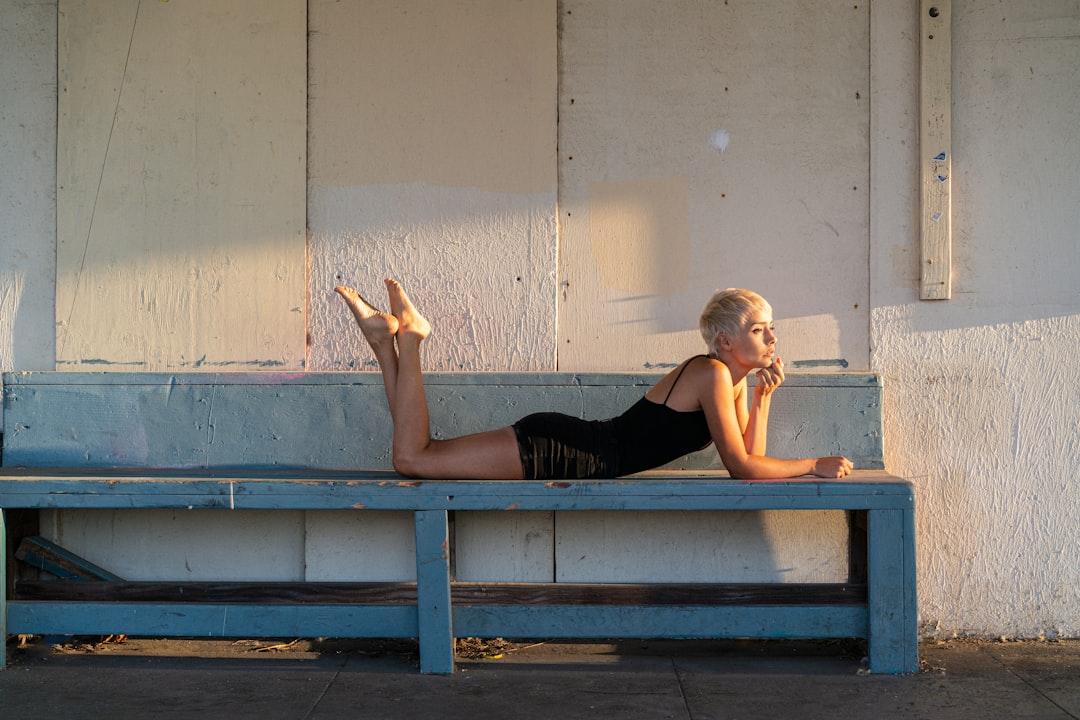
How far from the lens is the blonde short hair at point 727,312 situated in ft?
12.6

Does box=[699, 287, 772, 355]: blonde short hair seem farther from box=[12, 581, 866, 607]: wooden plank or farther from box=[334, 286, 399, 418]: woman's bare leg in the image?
box=[334, 286, 399, 418]: woman's bare leg

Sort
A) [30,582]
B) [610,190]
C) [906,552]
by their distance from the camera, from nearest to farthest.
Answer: [906,552] < [30,582] < [610,190]

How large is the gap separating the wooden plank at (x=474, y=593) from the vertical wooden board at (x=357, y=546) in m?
0.30

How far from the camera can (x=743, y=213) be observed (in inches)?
167

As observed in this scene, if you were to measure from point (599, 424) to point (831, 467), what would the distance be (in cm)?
84

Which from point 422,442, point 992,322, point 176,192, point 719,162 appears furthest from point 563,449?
point 176,192

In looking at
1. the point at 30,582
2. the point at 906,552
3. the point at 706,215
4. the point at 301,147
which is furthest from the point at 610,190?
the point at 30,582

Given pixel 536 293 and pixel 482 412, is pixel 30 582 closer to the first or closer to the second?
pixel 482 412

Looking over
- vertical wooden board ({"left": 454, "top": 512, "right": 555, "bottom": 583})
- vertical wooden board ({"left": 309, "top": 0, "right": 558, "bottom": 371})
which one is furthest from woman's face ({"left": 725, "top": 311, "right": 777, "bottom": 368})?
vertical wooden board ({"left": 454, "top": 512, "right": 555, "bottom": 583})

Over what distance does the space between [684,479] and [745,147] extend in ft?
4.52

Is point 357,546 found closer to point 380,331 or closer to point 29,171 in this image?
point 380,331

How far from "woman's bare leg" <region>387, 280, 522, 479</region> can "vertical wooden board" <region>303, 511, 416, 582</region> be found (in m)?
0.57

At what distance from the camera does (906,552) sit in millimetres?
3711

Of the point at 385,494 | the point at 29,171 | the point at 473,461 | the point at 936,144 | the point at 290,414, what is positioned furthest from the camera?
the point at 29,171
